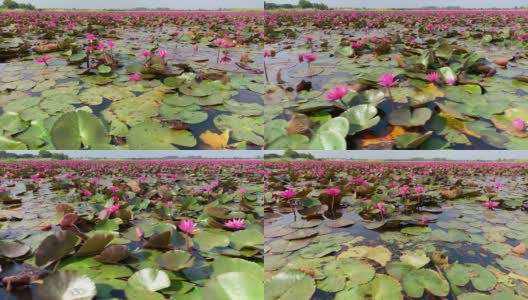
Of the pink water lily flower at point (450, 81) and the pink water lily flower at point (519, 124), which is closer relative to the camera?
the pink water lily flower at point (519, 124)

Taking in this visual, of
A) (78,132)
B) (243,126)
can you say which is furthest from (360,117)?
(78,132)

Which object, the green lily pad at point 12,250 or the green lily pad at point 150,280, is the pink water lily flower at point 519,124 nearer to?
the green lily pad at point 150,280

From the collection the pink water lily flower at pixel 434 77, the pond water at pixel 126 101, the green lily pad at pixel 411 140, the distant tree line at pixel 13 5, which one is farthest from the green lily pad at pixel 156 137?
the distant tree line at pixel 13 5

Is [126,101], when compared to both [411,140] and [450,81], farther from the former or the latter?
[450,81]

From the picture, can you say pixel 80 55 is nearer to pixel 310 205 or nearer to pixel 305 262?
pixel 310 205

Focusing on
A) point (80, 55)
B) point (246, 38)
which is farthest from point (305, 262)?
point (246, 38)

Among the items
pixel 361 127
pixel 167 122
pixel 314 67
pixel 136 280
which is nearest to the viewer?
pixel 136 280

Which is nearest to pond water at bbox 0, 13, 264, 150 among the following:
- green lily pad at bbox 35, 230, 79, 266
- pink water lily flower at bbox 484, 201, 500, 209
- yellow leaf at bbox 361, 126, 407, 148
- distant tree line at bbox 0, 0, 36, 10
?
green lily pad at bbox 35, 230, 79, 266

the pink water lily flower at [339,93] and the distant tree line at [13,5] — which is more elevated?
the distant tree line at [13,5]

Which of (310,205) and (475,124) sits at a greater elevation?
(475,124)
